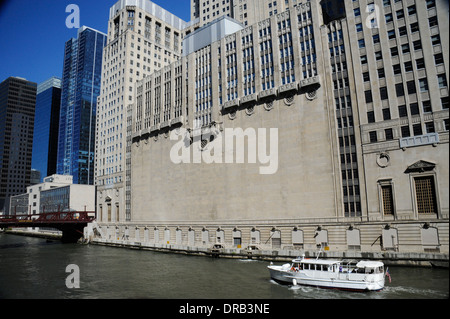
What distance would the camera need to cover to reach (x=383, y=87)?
6200 cm

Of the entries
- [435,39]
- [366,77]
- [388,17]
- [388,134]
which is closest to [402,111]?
[388,134]

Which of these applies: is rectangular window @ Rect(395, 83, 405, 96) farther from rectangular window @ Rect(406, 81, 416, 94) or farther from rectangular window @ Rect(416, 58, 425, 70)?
rectangular window @ Rect(416, 58, 425, 70)

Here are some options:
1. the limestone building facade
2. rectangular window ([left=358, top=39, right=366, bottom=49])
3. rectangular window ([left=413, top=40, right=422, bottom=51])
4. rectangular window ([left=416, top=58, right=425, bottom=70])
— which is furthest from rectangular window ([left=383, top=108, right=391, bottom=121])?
rectangular window ([left=358, top=39, right=366, bottom=49])

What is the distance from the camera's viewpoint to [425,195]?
5369 cm

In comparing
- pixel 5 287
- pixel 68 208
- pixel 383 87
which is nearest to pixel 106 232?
pixel 68 208

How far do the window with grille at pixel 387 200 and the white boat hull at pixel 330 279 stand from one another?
2209 cm

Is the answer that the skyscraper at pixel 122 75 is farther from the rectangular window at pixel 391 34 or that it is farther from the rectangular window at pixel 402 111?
the rectangular window at pixel 391 34

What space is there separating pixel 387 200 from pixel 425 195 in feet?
21.5

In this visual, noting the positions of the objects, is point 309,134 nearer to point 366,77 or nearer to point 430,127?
point 366,77

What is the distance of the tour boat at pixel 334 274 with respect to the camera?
3938 centimetres

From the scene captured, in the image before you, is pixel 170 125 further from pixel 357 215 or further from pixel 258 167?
pixel 357 215

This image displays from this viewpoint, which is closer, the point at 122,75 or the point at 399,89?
the point at 399,89

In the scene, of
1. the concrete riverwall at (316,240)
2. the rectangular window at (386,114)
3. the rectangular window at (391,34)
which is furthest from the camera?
the rectangular window at (391,34)

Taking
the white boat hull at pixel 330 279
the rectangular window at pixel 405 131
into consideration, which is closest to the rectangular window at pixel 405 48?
the rectangular window at pixel 405 131
